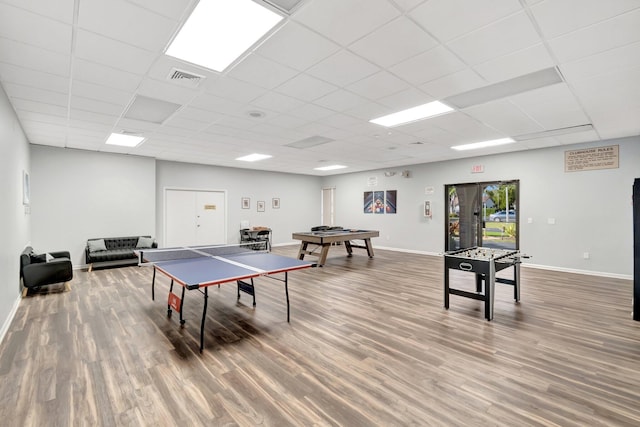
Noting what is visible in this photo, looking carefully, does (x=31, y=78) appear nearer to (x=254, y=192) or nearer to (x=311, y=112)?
(x=311, y=112)

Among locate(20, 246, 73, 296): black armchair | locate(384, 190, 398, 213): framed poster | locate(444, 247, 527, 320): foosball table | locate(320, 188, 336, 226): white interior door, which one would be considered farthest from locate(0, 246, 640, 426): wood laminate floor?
locate(320, 188, 336, 226): white interior door

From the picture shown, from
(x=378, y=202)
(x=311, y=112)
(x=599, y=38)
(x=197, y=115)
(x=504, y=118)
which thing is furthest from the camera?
(x=378, y=202)

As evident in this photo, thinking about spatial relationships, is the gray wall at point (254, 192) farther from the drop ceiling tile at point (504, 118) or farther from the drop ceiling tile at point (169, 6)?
the drop ceiling tile at point (504, 118)

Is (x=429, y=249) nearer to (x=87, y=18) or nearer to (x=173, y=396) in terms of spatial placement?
(x=173, y=396)

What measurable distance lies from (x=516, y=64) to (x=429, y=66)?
2.65ft

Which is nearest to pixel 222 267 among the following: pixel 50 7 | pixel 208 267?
pixel 208 267

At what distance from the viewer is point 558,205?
6355 mm

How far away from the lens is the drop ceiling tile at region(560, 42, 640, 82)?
254 centimetres

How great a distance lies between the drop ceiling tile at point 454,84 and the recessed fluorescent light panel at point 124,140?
5187mm

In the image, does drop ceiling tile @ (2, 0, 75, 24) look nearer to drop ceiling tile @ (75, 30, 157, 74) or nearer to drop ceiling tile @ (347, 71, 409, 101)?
drop ceiling tile @ (75, 30, 157, 74)

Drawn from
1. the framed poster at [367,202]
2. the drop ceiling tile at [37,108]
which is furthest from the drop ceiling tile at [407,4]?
the framed poster at [367,202]

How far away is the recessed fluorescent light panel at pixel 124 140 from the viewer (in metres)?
5.50

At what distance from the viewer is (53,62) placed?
2713 millimetres

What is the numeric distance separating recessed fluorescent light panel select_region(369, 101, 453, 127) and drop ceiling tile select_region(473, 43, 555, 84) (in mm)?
875
